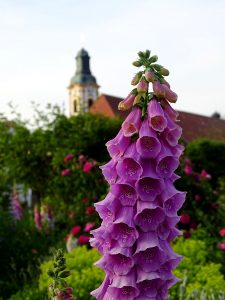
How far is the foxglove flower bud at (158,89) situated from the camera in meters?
1.99

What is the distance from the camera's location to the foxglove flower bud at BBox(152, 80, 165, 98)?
1.99 meters

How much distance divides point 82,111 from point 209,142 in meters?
12.2

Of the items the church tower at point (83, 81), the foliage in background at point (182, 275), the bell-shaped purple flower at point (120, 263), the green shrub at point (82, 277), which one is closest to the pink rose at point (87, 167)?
the foliage in background at point (182, 275)

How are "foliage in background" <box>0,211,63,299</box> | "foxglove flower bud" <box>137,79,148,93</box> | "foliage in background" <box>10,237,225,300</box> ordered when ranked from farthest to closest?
"foliage in background" <box>0,211,63,299</box>
"foliage in background" <box>10,237,225,300</box>
"foxglove flower bud" <box>137,79,148,93</box>

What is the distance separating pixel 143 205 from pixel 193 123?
38.8 meters

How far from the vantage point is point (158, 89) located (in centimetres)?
199

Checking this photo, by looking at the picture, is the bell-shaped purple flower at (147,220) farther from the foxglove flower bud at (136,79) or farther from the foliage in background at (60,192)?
the foliage in background at (60,192)

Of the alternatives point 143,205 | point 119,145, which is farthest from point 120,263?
point 119,145

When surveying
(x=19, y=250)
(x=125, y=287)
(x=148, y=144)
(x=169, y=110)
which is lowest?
(x=125, y=287)

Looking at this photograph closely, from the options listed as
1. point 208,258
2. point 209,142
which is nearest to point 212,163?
point 209,142

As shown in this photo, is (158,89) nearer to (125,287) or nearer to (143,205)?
(143,205)

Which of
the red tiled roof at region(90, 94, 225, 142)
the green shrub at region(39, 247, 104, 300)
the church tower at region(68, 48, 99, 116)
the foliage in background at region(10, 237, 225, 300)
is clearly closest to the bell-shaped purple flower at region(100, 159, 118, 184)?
the foliage in background at region(10, 237, 225, 300)

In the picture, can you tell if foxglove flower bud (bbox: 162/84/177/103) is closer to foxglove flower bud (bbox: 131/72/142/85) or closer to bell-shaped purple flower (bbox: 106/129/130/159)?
foxglove flower bud (bbox: 131/72/142/85)

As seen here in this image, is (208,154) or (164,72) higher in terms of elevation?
(208,154)
